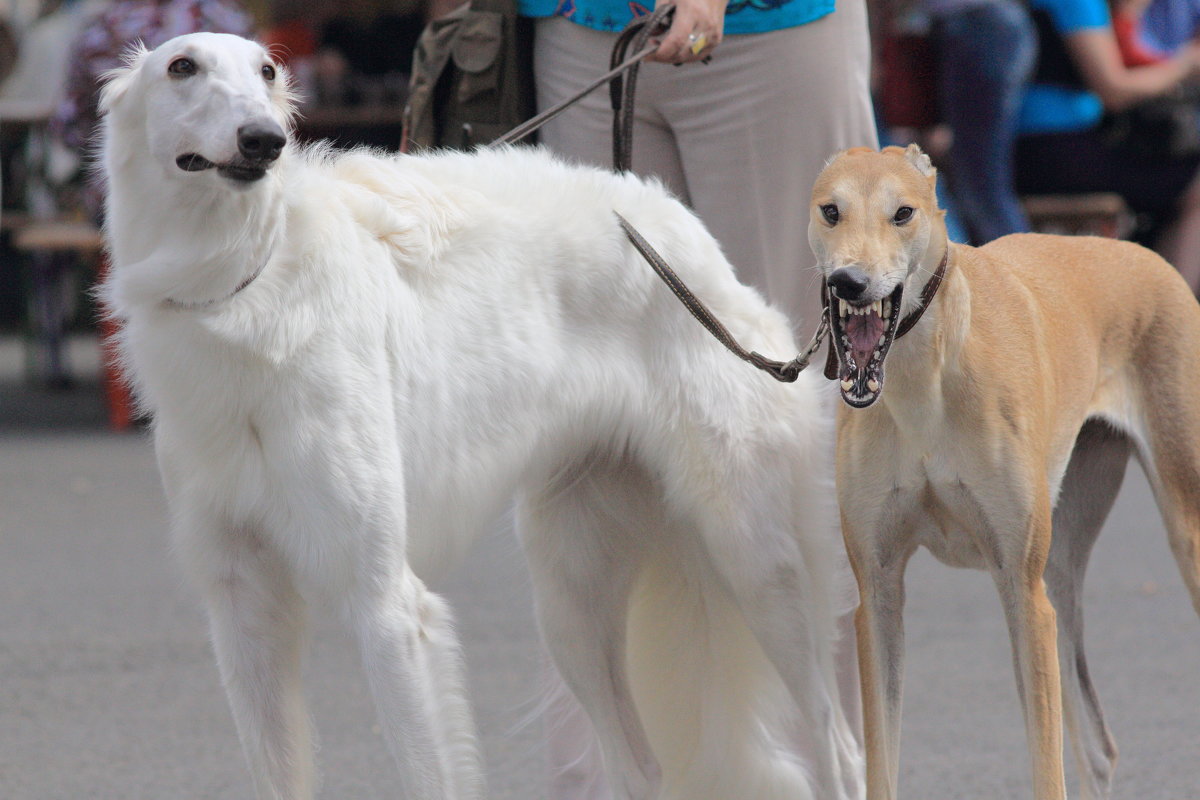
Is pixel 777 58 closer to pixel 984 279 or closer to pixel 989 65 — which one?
pixel 984 279

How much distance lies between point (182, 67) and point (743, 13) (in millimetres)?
1220

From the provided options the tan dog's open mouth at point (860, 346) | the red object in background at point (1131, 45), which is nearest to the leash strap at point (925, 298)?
the tan dog's open mouth at point (860, 346)

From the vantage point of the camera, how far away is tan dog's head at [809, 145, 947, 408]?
2.50 meters

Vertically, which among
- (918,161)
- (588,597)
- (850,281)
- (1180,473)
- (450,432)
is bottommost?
(588,597)

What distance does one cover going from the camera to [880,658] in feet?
9.58

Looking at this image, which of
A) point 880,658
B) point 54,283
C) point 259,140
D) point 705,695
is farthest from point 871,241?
point 54,283

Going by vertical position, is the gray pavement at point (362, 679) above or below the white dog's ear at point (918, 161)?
below

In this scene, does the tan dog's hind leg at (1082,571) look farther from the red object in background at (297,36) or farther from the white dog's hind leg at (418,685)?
the red object in background at (297,36)

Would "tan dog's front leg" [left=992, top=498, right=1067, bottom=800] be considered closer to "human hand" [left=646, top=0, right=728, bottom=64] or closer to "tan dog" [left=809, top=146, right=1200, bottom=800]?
"tan dog" [left=809, top=146, right=1200, bottom=800]

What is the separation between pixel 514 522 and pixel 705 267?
2.29 ft

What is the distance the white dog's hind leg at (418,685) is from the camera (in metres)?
2.59

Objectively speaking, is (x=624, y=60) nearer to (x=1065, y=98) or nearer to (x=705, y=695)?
(x=705, y=695)

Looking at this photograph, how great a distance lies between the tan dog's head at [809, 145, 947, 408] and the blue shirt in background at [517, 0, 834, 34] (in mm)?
688

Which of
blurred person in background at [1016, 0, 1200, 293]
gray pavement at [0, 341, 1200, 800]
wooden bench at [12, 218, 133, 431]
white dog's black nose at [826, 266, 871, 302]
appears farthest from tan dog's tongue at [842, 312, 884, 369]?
blurred person in background at [1016, 0, 1200, 293]
